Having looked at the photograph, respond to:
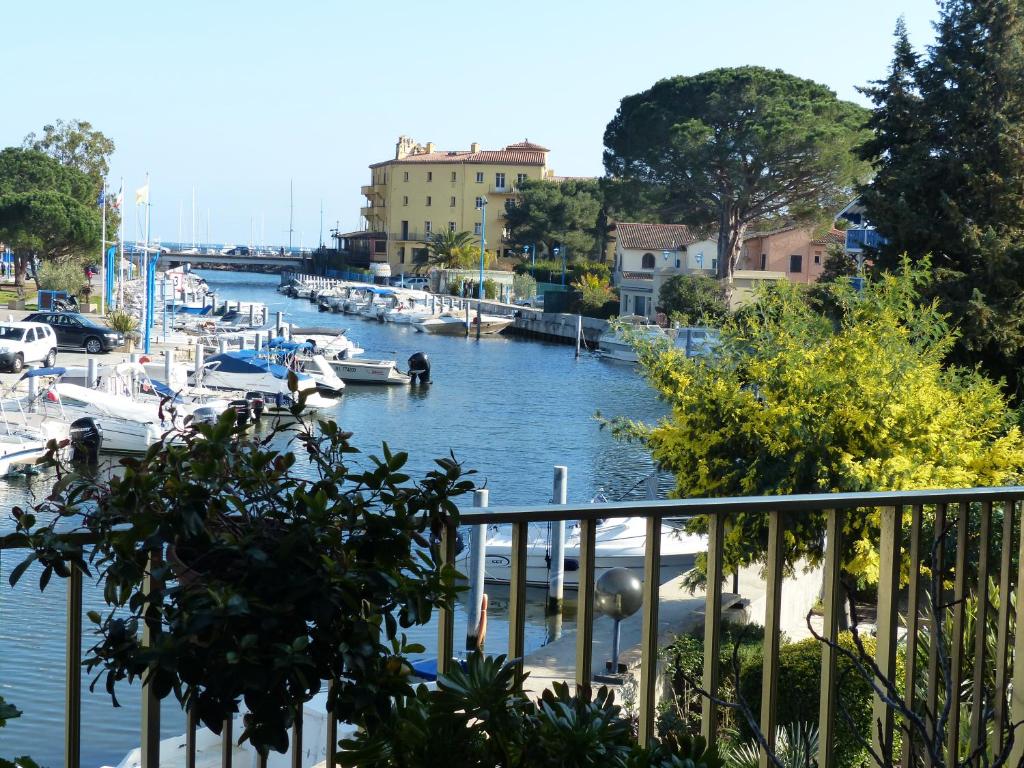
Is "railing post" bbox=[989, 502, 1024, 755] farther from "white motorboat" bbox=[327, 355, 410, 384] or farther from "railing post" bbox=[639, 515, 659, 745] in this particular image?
"white motorboat" bbox=[327, 355, 410, 384]

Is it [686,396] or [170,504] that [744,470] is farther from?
[170,504]

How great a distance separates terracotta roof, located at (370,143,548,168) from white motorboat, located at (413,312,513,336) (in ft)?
104

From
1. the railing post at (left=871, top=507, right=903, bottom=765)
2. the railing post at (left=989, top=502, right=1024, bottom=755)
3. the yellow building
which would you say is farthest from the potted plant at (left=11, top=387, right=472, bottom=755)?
the yellow building

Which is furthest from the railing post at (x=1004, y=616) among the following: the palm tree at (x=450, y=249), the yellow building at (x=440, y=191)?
the yellow building at (x=440, y=191)

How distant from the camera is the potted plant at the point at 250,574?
136 cm

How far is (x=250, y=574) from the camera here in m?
1.39

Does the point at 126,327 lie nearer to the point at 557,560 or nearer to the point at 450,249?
the point at 557,560

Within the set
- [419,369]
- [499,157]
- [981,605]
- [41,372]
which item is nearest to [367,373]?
[419,369]

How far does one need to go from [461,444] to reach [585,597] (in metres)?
23.7

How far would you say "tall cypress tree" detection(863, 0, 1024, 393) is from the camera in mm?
19281

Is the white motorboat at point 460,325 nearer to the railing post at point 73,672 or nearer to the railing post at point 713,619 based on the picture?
the railing post at point 713,619

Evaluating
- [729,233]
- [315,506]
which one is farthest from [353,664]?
[729,233]

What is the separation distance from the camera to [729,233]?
50188mm

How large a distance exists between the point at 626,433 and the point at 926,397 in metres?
3.10
